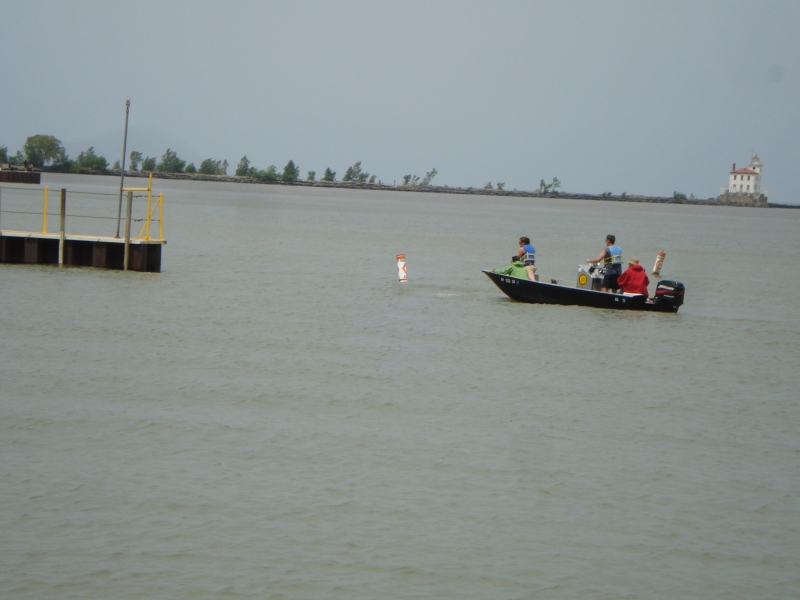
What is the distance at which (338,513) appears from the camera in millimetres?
11078

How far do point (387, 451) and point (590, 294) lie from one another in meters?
14.9

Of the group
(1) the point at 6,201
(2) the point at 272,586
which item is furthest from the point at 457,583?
(1) the point at 6,201

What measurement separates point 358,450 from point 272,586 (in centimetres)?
418

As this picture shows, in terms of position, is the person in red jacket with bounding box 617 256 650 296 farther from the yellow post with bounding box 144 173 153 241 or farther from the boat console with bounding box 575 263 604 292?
the yellow post with bounding box 144 173 153 241

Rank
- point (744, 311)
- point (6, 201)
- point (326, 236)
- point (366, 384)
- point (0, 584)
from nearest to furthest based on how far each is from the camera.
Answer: point (0, 584), point (366, 384), point (744, 311), point (326, 236), point (6, 201)

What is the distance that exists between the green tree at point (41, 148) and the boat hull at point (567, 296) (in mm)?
180785

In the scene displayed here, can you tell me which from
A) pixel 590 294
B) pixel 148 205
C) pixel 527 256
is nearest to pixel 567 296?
pixel 590 294

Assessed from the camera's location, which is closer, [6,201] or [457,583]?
[457,583]

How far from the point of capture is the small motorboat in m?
27.0

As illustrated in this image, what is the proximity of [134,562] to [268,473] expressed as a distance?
282cm

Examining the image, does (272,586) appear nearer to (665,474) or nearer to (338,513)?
(338,513)

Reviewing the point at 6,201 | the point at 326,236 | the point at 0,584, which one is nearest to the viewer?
the point at 0,584

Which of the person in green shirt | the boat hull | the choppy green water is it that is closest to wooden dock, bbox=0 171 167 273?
the choppy green water

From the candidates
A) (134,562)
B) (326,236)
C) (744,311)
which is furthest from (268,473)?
(326,236)
